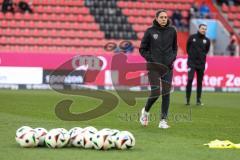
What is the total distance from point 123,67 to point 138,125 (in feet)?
38.5

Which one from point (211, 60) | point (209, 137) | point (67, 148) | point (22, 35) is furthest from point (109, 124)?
point (22, 35)

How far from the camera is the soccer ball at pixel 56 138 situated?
10.4m

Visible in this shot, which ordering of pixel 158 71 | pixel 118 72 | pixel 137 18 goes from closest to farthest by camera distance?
pixel 158 71, pixel 118 72, pixel 137 18

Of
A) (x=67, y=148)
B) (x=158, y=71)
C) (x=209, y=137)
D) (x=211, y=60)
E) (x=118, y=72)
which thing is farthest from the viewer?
(x=211, y=60)

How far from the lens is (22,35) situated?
3231 centimetres

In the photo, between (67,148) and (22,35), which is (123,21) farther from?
(67,148)

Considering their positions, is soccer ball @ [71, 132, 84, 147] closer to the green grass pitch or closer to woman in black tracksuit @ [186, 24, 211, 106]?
the green grass pitch

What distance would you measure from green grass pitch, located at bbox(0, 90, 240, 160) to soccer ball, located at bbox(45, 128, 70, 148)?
125 millimetres

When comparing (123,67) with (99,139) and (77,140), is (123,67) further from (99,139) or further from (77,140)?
(99,139)

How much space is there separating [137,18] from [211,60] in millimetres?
7758

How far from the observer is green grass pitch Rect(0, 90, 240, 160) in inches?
398

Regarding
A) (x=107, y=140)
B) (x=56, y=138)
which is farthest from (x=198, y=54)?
(x=56, y=138)

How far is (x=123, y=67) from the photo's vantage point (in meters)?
25.8

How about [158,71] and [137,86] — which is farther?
[137,86]
